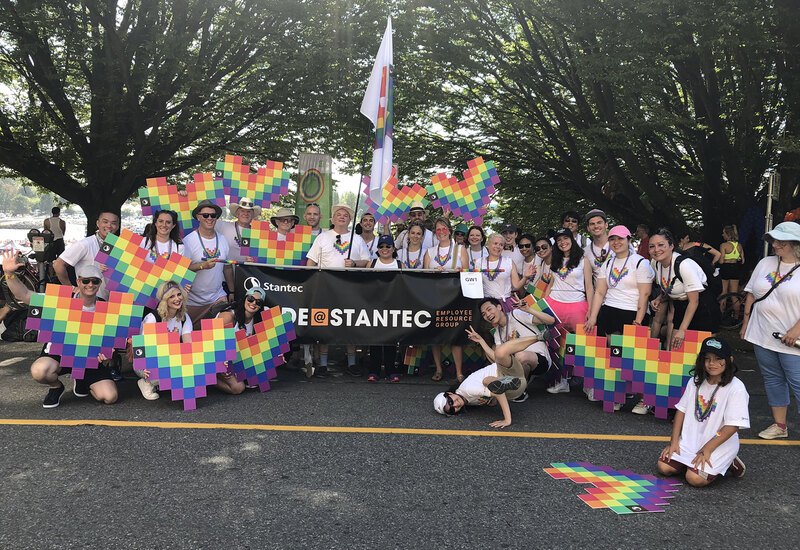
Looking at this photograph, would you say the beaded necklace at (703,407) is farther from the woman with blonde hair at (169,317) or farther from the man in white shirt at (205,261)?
the man in white shirt at (205,261)

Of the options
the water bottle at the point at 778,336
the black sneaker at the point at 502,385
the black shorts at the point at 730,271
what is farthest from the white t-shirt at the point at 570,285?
the black shorts at the point at 730,271

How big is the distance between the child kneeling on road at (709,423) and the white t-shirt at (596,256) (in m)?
2.06

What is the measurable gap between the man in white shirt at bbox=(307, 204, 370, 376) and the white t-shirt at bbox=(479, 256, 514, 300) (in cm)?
147

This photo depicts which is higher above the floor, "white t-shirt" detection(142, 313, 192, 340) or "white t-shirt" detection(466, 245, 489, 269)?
"white t-shirt" detection(466, 245, 489, 269)

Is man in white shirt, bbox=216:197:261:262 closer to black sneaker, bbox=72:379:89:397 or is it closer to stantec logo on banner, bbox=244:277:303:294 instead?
stantec logo on banner, bbox=244:277:303:294

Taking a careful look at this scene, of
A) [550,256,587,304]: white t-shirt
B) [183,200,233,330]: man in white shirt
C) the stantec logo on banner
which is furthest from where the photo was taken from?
the stantec logo on banner

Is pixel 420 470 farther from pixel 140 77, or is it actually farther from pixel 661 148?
pixel 661 148

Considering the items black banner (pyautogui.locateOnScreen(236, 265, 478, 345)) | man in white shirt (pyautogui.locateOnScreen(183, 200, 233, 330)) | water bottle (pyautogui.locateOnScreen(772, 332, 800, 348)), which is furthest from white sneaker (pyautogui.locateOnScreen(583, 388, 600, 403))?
man in white shirt (pyautogui.locateOnScreen(183, 200, 233, 330))

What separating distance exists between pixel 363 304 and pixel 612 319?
8.25 ft

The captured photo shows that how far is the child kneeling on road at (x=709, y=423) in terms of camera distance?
394 centimetres

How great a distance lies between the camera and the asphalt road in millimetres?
3279

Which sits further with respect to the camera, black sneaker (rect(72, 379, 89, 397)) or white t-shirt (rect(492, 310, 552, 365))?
white t-shirt (rect(492, 310, 552, 365))

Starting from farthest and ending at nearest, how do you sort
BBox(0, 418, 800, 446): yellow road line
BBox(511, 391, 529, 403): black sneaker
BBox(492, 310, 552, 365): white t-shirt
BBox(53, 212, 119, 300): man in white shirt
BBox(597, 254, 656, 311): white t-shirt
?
BBox(53, 212, 119, 300): man in white shirt → BBox(492, 310, 552, 365): white t-shirt → BBox(511, 391, 529, 403): black sneaker → BBox(597, 254, 656, 311): white t-shirt → BBox(0, 418, 800, 446): yellow road line

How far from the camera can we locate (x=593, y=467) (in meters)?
4.30
